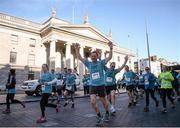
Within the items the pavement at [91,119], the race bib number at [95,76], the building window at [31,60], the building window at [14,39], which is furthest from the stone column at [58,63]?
the race bib number at [95,76]

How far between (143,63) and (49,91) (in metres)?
22.7

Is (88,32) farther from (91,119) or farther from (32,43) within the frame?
(91,119)

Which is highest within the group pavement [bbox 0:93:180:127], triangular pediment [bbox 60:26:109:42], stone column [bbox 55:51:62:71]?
triangular pediment [bbox 60:26:109:42]

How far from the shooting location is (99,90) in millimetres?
5629

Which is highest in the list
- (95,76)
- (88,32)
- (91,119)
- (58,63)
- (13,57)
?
(88,32)

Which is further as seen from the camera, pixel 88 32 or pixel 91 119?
pixel 88 32

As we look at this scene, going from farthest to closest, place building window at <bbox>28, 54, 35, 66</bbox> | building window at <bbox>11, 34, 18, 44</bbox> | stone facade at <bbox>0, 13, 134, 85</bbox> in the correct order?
building window at <bbox>28, 54, 35, 66</bbox>
building window at <bbox>11, 34, 18, 44</bbox>
stone facade at <bbox>0, 13, 134, 85</bbox>

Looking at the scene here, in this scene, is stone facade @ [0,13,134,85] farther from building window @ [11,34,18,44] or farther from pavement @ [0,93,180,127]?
pavement @ [0,93,180,127]

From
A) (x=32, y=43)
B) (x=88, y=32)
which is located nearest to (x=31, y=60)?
(x=32, y=43)

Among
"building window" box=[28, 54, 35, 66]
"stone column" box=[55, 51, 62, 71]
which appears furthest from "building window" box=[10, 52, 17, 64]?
"stone column" box=[55, 51, 62, 71]

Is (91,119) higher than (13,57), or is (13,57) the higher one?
(13,57)

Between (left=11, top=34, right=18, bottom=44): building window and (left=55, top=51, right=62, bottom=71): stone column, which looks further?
(left=55, top=51, right=62, bottom=71): stone column

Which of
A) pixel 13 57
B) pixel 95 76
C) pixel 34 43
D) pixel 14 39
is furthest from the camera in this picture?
pixel 34 43

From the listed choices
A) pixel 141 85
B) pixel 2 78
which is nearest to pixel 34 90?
pixel 141 85
